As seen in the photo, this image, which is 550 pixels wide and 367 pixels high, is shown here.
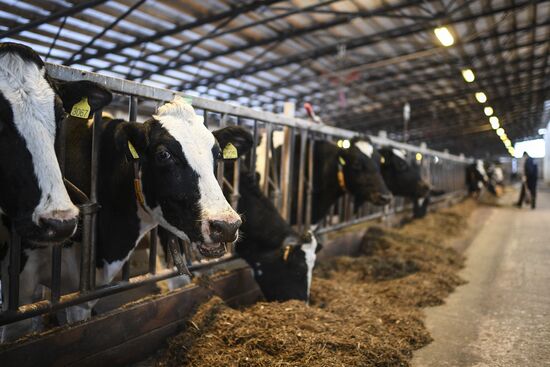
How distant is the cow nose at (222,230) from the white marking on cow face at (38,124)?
64 cm

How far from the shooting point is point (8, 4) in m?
7.33

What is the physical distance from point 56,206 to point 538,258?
6.03 m

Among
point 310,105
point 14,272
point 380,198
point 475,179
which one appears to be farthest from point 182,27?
point 475,179

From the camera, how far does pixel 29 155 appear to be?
1.65 metres

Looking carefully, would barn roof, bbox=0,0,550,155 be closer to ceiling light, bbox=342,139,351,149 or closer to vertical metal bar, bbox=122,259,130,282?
ceiling light, bbox=342,139,351,149

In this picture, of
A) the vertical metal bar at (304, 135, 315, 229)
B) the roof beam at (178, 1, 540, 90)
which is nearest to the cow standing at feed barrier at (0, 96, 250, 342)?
the vertical metal bar at (304, 135, 315, 229)

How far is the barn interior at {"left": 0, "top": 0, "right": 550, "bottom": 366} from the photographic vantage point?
7.97ft

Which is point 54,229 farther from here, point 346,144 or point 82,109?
point 346,144

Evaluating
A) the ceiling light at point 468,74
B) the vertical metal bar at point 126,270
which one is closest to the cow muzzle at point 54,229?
the vertical metal bar at point 126,270

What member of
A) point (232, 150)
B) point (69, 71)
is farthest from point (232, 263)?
point (69, 71)

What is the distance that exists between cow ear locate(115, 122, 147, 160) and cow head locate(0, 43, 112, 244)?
0.39m

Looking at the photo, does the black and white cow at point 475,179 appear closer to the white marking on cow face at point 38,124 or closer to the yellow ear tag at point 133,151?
the yellow ear tag at point 133,151

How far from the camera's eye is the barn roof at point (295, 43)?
865 centimetres

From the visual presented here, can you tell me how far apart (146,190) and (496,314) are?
3.10m
